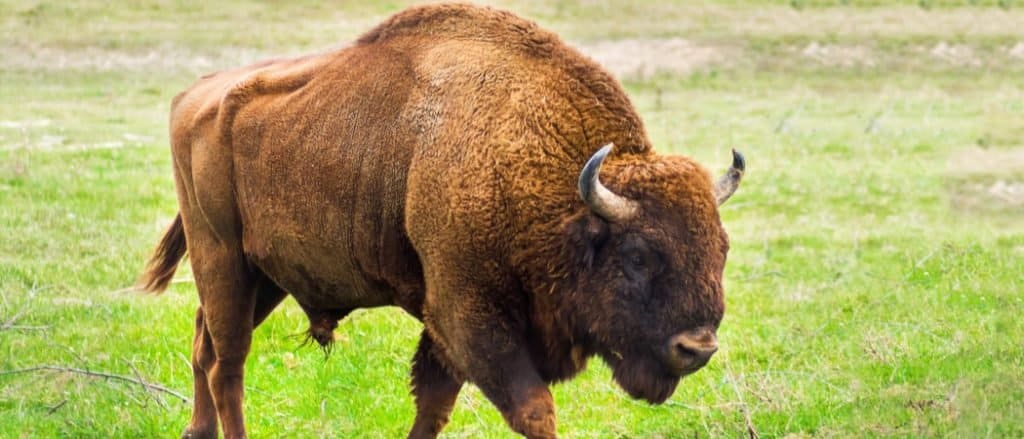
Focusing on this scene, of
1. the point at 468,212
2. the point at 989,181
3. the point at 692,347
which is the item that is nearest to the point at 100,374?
the point at 468,212

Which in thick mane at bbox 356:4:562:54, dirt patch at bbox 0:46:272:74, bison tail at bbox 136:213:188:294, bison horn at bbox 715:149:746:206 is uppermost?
thick mane at bbox 356:4:562:54

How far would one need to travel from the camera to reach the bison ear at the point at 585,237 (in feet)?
17.5

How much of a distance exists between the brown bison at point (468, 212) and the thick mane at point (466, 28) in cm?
1

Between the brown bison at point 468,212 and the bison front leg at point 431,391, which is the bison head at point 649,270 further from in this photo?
the bison front leg at point 431,391

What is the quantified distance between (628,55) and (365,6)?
8547mm

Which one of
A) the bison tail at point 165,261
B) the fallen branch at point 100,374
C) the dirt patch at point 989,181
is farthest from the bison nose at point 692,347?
the dirt patch at point 989,181

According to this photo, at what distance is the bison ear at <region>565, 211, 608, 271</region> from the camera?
17.5 ft

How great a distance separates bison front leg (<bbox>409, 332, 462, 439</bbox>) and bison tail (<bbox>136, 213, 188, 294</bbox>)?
2.16m

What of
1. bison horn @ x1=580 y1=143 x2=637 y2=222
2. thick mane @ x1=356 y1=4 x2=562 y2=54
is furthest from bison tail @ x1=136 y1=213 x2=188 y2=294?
bison horn @ x1=580 y1=143 x2=637 y2=222

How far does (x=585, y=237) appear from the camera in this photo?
17.5 ft

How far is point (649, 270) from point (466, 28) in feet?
5.30

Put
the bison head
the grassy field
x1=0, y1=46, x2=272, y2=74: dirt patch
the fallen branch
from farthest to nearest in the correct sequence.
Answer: x1=0, y1=46, x2=272, y2=74: dirt patch → the fallen branch → the grassy field → the bison head

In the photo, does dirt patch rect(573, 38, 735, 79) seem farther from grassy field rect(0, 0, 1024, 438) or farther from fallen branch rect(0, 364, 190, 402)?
fallen branch rect(0, 364, 190, 402)

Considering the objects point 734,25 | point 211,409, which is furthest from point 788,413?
point 734,25
